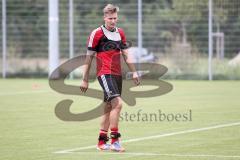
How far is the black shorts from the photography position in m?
11.3

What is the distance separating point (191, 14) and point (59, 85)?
7.90m

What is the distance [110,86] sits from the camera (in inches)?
445

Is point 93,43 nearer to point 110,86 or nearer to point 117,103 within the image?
point 110,86

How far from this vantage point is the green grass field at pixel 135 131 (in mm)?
10586

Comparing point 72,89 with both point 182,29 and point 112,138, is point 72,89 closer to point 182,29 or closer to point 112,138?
point 182,29

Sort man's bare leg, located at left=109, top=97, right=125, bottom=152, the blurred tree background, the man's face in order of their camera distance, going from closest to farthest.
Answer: man's bare leg, located at left=109, top=97, right=125, bottom=152
the man's face
the blurred tree background

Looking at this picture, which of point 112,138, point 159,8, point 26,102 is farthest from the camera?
point 159,8

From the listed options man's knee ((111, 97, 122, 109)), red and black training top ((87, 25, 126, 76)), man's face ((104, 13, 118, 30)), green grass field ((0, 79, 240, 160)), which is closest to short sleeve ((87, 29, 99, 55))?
red and black training top ((87, 25, 126, 76))

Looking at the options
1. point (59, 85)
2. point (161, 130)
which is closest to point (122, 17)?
point (59, 85)

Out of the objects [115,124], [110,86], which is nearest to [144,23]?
[110,86]

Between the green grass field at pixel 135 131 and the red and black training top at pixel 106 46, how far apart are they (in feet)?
3.79

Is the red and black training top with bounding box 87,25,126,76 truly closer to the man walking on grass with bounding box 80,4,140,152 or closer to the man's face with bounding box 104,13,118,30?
the man walking on grass with bounding box 80,4,140,152

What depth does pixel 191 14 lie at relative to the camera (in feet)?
106

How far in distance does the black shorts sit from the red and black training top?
6 centimetres
